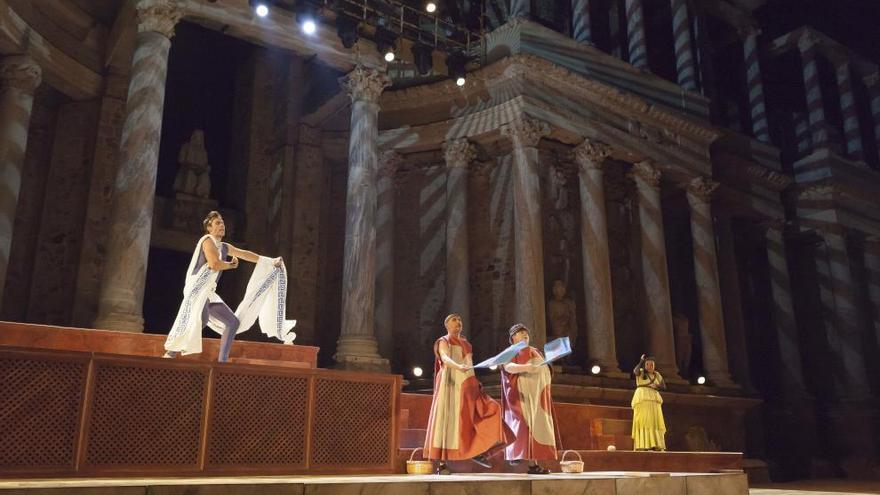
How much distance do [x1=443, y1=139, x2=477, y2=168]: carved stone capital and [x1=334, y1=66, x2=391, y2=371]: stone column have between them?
3.37 metres

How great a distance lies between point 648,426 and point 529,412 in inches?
237

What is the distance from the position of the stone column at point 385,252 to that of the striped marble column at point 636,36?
8.46 m

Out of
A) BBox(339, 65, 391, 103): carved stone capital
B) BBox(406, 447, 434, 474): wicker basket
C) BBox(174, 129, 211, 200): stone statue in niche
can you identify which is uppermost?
BBox(339, 65, 391, 103): carved stone capital

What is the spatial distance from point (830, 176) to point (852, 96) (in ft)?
16.8

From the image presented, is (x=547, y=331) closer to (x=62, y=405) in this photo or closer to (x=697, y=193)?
(x=697, y=193)

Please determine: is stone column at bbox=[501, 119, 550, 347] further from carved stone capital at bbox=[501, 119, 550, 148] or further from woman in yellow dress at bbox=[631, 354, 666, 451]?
woman in yellow dress at bbox=[631, 354, 666, 451]

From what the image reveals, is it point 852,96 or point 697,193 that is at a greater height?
point 852,96

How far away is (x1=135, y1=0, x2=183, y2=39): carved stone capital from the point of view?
42.3ft

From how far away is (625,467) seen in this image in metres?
12.0

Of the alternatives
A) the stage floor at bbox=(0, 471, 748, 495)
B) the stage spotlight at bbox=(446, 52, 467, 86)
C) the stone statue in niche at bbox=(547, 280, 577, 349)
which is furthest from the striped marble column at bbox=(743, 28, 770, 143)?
the stage floor at bbox=(0, 471, 748, 495)

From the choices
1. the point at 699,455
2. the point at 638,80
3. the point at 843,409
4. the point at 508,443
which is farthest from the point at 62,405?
the point at 843,409

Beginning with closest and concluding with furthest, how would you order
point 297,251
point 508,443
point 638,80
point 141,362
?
1. point 141,362
2. point 508,443
3. point 297,251
4. point 638,80

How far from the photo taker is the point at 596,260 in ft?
59.9

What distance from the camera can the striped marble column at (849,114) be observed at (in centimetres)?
2762
